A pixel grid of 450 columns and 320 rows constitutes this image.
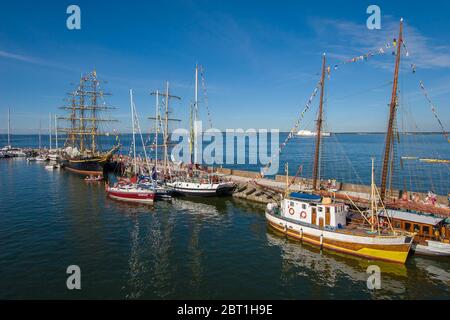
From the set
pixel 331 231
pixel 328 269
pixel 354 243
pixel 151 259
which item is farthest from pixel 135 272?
pixel 354 243

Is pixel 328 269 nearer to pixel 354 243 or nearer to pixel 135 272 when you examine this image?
pixel 354 243

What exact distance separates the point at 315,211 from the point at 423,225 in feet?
31.1

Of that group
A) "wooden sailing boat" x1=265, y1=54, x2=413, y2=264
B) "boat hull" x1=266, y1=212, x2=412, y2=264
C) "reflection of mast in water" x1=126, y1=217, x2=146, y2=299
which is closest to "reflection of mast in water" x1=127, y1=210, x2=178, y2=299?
"reflection of mast in water" x1=126, y1=217, x2=146, y2=299

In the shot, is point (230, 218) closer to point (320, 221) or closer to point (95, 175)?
point (320, 221)

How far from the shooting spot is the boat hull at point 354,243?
85.3 ft

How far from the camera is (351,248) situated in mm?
27953

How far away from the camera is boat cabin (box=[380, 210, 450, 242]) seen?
1075 inches

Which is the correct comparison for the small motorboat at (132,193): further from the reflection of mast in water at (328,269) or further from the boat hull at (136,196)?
the reflection of mast in water at (328,269)

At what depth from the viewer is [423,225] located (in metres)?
28.0

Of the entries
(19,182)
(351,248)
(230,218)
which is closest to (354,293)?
(351,248)

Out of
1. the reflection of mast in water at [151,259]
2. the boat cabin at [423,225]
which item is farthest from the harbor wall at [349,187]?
the reflection of mast in water at [151,259]

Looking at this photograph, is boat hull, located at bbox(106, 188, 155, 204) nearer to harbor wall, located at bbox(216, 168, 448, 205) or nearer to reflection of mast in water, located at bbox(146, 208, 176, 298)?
reflection of mast in water, located at bbox(146, 208, 176, 298)

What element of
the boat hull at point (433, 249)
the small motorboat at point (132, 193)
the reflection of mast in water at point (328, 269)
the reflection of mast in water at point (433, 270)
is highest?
the small motorboat at point (132, 193)
